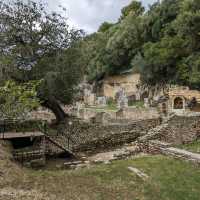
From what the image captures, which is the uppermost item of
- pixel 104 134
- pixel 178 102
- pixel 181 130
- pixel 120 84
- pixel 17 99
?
pixel 120 84

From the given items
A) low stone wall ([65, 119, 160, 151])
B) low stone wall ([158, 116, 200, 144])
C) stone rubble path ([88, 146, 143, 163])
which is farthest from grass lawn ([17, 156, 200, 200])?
low stone wall ([65, 119, 160, 151])

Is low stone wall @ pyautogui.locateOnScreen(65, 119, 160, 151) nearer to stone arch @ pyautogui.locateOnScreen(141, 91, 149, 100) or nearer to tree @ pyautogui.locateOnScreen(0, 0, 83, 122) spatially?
tree @ pyautogui.locateOnScreen(0, 0, 83, 122)

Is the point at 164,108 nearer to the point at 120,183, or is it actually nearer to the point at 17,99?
the point at 120,183

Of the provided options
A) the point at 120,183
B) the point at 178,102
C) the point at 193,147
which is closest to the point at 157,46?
the point at 178,102

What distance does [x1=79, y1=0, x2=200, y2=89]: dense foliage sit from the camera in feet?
103

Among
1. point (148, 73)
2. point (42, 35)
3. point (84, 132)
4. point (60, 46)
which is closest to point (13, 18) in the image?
point (42, 35)

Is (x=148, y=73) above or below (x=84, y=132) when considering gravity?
above

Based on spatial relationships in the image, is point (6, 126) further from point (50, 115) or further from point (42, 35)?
point (50, 115)

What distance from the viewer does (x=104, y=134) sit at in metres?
17.7

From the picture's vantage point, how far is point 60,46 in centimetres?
1894

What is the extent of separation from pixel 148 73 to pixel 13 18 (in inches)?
962

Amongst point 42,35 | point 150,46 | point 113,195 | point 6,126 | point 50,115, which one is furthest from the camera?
point 150,46

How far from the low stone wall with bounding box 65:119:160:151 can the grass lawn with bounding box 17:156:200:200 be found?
19.8 feet

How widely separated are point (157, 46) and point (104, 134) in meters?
22.4
